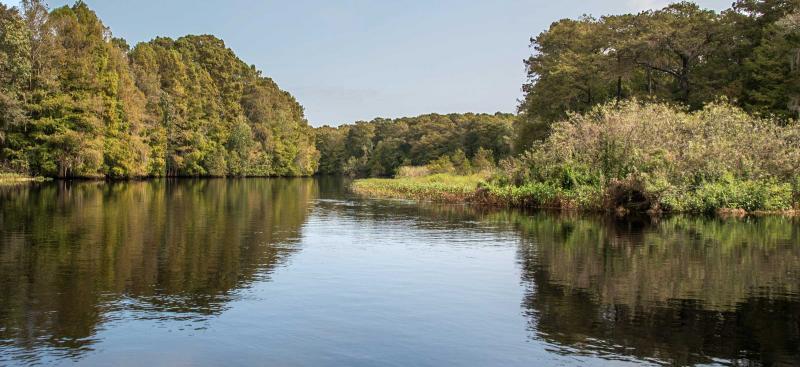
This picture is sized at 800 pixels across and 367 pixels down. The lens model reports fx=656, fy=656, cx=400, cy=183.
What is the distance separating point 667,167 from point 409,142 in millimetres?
101445

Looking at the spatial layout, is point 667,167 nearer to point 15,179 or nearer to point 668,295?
point 668,295

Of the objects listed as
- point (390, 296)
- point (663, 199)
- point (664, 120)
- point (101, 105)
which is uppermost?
point (101, 105)

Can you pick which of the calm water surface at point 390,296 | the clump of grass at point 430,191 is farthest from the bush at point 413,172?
the calm water surface at point 390,296

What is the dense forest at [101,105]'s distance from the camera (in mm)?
57500

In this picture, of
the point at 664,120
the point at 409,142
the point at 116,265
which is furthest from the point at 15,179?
the point at 409,142

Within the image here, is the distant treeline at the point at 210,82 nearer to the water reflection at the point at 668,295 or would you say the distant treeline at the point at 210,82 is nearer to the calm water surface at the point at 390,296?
the water reflection at the point at 668,295

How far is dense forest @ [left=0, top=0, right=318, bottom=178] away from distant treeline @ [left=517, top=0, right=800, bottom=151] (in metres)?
40.9

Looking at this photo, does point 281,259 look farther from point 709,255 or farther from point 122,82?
point 122,82

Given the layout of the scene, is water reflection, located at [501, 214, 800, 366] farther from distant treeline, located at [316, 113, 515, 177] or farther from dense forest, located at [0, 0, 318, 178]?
distant treeline, located at [316, 113, 515, 177]

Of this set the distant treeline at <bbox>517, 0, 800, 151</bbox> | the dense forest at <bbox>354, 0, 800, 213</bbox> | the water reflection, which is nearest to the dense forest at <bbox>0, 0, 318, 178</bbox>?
the dense forest at <bbox>354, 0, 800, 213</bbox>

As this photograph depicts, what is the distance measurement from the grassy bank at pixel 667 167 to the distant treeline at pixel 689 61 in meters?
7.73

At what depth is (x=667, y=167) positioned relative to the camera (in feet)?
107

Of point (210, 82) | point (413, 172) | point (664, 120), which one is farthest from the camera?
point (210, 82)

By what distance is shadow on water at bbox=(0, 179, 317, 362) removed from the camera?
33.1 ft
